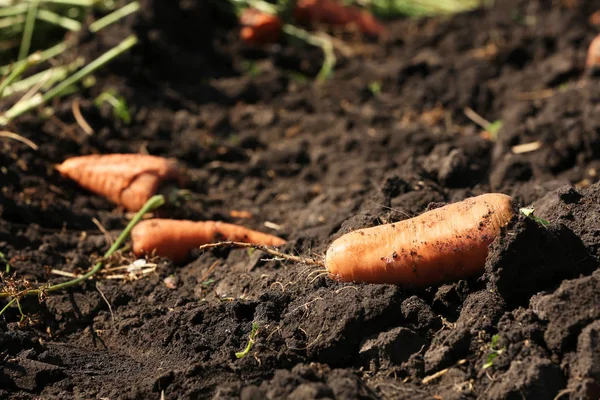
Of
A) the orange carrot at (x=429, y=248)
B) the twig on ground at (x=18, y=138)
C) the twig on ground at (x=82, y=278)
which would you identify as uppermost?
the orange carrot at (x=429, y=248)

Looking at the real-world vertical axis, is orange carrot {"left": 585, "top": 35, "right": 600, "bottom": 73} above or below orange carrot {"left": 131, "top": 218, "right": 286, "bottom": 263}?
above

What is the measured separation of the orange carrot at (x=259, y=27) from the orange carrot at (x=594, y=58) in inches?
119

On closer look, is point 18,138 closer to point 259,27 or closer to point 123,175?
point 123,175

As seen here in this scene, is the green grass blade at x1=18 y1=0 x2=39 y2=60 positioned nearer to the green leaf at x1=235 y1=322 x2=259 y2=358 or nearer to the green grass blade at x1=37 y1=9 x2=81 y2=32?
the green grass blade at x1=37 y1=9 x2=81 y2=32

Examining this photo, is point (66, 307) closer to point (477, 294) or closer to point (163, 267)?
point (163, 267)

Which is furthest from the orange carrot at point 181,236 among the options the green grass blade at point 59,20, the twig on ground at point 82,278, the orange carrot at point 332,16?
the orange carrot at point 332,16

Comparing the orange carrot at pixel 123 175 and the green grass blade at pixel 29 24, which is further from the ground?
the green grass blade at pixel 29 24

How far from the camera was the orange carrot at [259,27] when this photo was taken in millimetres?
7473

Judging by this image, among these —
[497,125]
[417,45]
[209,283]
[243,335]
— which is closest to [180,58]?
[417,45]

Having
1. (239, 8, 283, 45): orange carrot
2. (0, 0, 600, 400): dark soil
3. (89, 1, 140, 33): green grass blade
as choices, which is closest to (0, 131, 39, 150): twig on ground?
(0, 0, 600, 400): dark soil

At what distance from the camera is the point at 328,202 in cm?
490

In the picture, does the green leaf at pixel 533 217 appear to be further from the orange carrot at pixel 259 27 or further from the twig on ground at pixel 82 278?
the orange carrot at pixel 259 27

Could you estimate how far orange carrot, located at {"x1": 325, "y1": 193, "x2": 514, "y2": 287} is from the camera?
3.32 m

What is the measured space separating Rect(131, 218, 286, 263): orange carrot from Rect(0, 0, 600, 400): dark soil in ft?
0.55
